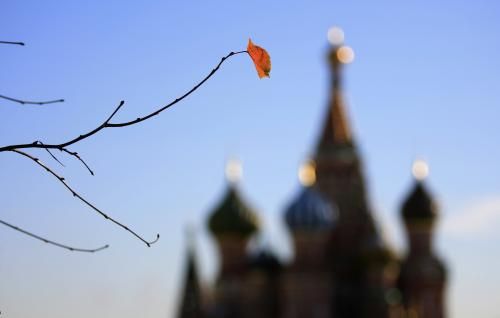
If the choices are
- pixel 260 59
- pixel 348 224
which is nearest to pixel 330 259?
pixel 348 224

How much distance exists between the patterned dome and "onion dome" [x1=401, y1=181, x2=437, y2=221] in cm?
175

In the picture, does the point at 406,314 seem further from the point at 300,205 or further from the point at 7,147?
the point at 7,147

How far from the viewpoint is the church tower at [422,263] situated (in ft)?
94.2

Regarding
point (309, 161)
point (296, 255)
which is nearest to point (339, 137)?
point (309, 161)

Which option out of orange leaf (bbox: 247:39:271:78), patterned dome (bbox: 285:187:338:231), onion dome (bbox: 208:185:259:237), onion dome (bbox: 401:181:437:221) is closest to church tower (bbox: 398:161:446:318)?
onion dome (bbox: 401:181:437:221)

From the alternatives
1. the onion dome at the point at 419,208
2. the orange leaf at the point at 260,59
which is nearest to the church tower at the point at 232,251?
the onion dome at the point at 419,208

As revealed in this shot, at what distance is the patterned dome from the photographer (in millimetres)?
27234

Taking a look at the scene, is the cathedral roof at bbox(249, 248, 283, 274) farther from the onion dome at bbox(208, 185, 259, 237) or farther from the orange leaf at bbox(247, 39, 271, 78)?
the orange leaf at bbox(247, 39, 271, 78)

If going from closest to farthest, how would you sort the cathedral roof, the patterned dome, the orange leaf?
the orange leaf → the patterned dome → the cathedral roof

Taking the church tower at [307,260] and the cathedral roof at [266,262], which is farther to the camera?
the cathedral roof at [266,262]

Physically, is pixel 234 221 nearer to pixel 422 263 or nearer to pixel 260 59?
pixel 422 263

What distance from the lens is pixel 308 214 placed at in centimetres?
2722

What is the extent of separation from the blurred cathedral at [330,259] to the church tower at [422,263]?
21 millimetres

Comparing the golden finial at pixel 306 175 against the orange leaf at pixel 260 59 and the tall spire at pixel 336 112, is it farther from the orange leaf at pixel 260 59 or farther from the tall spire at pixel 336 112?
the orange leaf at pixel 260 59
